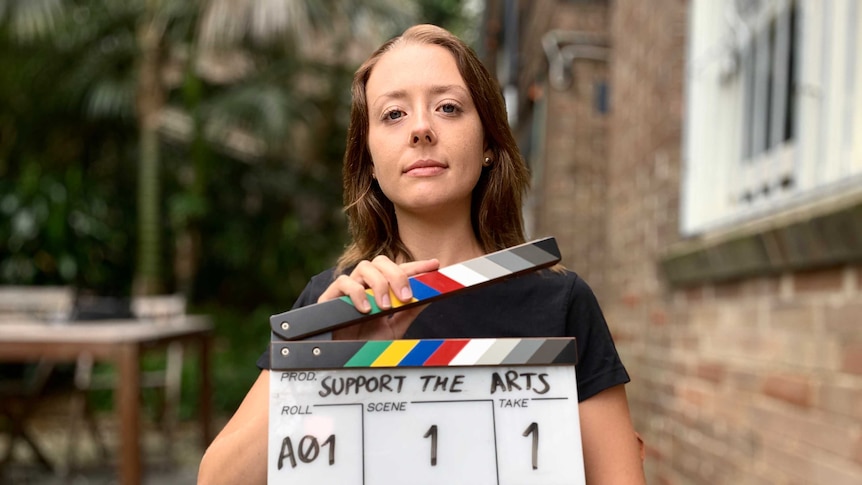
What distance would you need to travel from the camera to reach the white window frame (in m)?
2.44

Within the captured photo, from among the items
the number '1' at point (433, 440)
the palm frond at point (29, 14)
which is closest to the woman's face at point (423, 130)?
the number '1' at point (433, 440)

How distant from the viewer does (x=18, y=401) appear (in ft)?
16.9

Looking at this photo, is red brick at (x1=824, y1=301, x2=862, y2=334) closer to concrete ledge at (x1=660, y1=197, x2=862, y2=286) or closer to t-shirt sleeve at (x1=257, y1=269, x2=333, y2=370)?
concrete ledge at (x1=660, y1=197, x2=862, y2=286)

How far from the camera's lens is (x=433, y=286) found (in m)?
1.11

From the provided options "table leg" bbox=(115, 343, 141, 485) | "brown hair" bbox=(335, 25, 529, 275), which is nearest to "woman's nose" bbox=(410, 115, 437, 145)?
"brown hair" bbox=(335, 25, 529, 275)

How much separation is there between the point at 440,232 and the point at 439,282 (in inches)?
9.2

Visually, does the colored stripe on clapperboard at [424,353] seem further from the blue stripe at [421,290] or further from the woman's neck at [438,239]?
the woman's neck at [438,239]

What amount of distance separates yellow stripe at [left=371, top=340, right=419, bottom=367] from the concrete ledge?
1.46 m

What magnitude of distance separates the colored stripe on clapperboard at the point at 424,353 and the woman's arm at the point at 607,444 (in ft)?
0.34

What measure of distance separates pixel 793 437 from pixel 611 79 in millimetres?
3129

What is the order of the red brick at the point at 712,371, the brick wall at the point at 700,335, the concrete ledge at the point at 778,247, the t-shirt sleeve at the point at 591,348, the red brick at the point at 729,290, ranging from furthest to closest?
the red brick at the point at 712,371, the red brick at the point at 729,290, the brick wall at the point at 700,335, the concrete ledge at the point at 778,247, the t-shirt sleeve at the point at 591,348

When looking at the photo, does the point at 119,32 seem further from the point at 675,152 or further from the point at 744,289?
the point at 744,289

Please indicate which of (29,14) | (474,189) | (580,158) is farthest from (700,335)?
(29,14)

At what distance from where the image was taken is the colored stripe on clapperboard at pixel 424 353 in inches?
43.6
